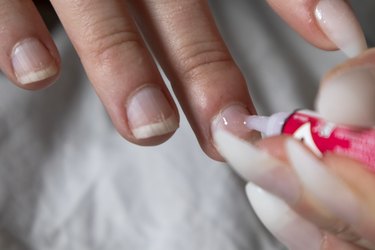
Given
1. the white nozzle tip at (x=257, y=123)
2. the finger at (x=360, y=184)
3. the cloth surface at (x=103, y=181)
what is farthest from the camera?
the cloth surface at (x=103, y=181)

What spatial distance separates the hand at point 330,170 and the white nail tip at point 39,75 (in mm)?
192

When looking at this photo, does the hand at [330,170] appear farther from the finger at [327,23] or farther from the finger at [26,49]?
the finger at [26,49]

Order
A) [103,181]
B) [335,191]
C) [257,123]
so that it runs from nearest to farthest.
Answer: [335,191] → [257,123] → [103,181]

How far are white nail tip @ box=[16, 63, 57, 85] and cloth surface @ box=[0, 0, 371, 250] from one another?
0.47 feet

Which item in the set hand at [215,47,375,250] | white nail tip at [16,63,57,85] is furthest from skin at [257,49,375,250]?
white nail tip at [16,63,57,85]

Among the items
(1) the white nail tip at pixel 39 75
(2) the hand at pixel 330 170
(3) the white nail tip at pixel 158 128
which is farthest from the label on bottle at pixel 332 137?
(1) the white nail tip at pixel 39 75

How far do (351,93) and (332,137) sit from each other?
32 millimetres

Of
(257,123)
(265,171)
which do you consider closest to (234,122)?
(257,123)

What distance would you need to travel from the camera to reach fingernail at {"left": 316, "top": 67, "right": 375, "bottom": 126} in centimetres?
31

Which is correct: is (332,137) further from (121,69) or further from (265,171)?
(121,69)

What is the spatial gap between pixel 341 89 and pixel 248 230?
11.8 inches

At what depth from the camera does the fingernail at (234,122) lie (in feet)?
1.42

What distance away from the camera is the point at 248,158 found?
325mm

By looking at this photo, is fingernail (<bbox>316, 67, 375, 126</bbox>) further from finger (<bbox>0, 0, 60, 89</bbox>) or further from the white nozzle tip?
finger (<bbox>0, 0, 60, 89</bbox>)
